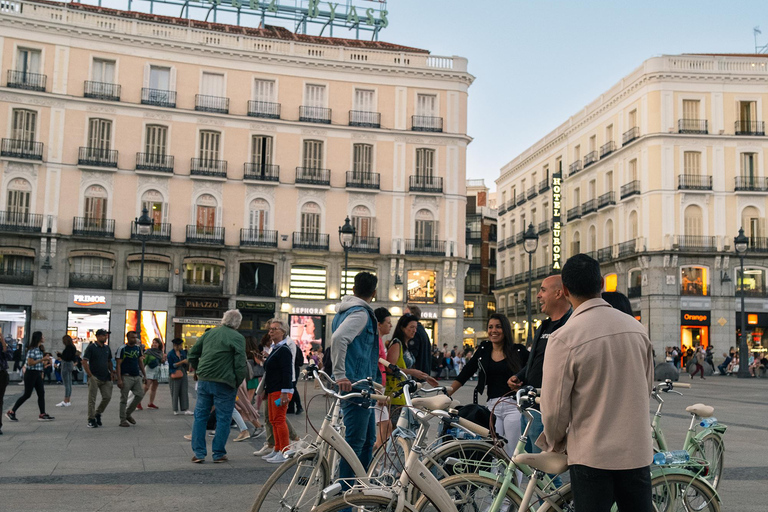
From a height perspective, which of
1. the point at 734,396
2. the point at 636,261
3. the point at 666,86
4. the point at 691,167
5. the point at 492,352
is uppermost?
the point at 666,86

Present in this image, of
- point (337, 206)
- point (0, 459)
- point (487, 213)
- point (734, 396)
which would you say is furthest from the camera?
point (487, 213)

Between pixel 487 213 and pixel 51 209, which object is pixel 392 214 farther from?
pixel 487 213

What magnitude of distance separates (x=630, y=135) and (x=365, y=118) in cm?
1658

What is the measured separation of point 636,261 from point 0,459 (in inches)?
1670

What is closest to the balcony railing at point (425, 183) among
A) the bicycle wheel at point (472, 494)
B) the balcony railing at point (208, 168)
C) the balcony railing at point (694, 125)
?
the balcony railing at point (208, 168)

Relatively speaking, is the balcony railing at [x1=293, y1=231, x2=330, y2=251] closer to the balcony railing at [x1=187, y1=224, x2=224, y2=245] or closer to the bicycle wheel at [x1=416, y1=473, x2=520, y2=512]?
the balcony railing at [x1=187, y1=224, x2=224, y2=245]

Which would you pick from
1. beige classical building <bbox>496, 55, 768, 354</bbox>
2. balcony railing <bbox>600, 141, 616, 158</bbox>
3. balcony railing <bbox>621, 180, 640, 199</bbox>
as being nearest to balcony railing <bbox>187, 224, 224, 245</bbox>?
beige classical building <bbox>496, 55, 768, 354</bbox>

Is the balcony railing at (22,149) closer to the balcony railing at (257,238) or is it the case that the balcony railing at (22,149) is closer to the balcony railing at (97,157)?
the balcony railing at (97,157)

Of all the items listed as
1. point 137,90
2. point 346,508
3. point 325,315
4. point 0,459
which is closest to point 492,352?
point 346,508

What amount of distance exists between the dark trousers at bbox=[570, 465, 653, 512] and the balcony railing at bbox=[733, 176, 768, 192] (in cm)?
4718

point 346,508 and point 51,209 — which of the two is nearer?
point 346,508

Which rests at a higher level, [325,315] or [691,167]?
[691,167]

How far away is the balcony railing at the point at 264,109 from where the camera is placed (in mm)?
43125

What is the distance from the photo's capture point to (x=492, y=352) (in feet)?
24.4
